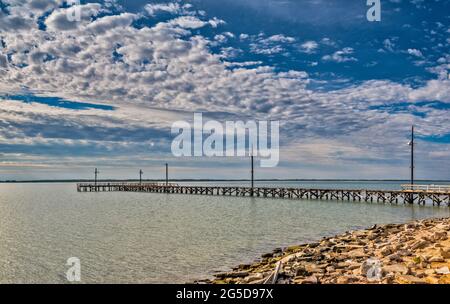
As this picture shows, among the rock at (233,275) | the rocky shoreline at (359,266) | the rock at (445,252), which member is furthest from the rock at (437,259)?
the rock at (233,275)

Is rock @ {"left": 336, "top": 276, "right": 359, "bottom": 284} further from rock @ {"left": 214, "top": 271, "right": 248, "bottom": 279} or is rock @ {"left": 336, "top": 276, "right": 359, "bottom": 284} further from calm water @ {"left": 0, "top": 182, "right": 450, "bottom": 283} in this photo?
calm water @ {"left": 0, "top": 182, "right": 450, "bottom": 283}

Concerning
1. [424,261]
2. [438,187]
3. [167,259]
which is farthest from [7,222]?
[438,187]

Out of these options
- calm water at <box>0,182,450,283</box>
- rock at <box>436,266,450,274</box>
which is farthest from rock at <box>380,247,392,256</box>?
calm water at <box>0,182,450,283</box>

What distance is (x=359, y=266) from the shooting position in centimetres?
1298

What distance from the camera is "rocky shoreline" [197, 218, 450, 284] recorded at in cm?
1040

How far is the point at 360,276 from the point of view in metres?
11.1

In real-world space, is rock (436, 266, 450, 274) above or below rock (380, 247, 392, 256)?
above

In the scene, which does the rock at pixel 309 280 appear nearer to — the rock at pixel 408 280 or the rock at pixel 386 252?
the rock at pixel 408 280

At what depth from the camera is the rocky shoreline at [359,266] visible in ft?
34.1

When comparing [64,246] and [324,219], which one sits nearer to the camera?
[64,246]

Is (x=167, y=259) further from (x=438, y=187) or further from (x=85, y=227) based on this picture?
(x=438, y=187)

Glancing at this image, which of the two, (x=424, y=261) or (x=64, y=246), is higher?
(x=424, y=261)
